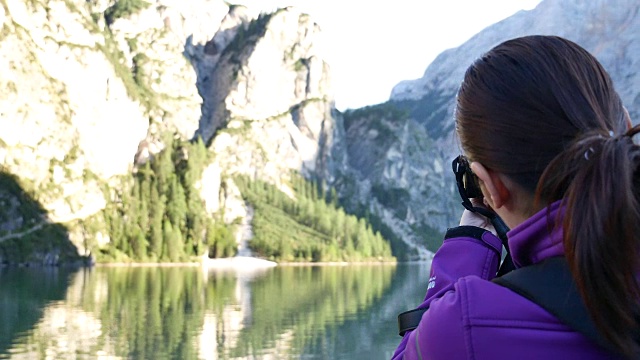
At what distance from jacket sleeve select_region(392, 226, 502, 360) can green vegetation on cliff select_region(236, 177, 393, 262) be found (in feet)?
421

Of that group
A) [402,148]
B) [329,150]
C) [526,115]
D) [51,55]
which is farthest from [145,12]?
[526,115]

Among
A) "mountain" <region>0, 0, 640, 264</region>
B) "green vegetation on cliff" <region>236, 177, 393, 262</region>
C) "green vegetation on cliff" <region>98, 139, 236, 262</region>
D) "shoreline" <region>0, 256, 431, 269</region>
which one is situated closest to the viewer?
"shoreline" <region>0, 256, 431, 269</region>

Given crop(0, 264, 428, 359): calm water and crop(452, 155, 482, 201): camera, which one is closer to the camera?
crop(452, 155, 482, 201): camera

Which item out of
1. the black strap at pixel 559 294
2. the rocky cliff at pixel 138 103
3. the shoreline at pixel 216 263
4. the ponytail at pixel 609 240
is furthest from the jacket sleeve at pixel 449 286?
the rocky cliff at pixel 138 103

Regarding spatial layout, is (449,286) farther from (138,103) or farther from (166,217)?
(138,103)

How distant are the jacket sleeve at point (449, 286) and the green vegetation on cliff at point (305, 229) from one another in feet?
421

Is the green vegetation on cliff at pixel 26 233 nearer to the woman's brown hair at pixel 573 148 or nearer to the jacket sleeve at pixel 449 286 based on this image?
the jacket sleeve at pixel 449 286

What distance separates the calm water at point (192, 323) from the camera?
26.5 meters

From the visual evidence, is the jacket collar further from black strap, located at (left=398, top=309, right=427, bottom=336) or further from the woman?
black strap, located at (left=398, top=309, right=427, bottom=336)

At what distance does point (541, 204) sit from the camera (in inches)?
66.3

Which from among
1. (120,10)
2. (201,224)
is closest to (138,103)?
(201,224)

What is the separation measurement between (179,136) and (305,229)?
31.9 metres

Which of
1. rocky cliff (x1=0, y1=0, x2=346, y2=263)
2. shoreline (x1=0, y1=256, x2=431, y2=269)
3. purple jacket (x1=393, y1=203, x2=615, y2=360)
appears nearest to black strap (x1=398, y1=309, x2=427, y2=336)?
purple jacket (x1=393, y1=203, x2=615, y2=360)

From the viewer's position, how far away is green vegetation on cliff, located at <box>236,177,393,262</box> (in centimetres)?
13250
